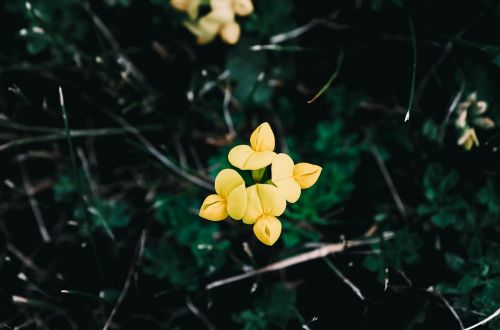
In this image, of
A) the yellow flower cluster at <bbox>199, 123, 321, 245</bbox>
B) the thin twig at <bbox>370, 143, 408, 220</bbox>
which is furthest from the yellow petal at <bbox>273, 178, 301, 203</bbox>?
the thin twig at <bbox>370, 143, 408, 220</bbox>

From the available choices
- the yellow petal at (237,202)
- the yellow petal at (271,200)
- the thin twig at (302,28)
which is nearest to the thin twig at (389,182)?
the thin twig at (302,28)

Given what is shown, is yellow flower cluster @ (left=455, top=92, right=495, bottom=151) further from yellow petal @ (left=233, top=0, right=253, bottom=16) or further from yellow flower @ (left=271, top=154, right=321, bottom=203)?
yellow petal @ (left=233, top=0, right=253, bottom=16)

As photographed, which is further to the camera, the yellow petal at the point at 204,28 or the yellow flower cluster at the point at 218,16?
the yellow petal at the point at 204,28

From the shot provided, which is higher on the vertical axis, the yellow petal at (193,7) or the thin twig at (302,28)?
the yellow petal at (193,7)

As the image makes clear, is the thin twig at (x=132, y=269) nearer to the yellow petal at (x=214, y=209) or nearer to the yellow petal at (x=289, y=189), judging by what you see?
the yellow petal at (x=214, y=209)

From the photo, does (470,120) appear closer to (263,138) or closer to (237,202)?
(263,138)

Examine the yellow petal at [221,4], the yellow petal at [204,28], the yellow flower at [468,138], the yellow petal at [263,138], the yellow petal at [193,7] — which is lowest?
the yellow flower at [468,138]

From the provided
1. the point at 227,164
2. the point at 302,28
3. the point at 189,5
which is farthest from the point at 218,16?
the point at 227,164
